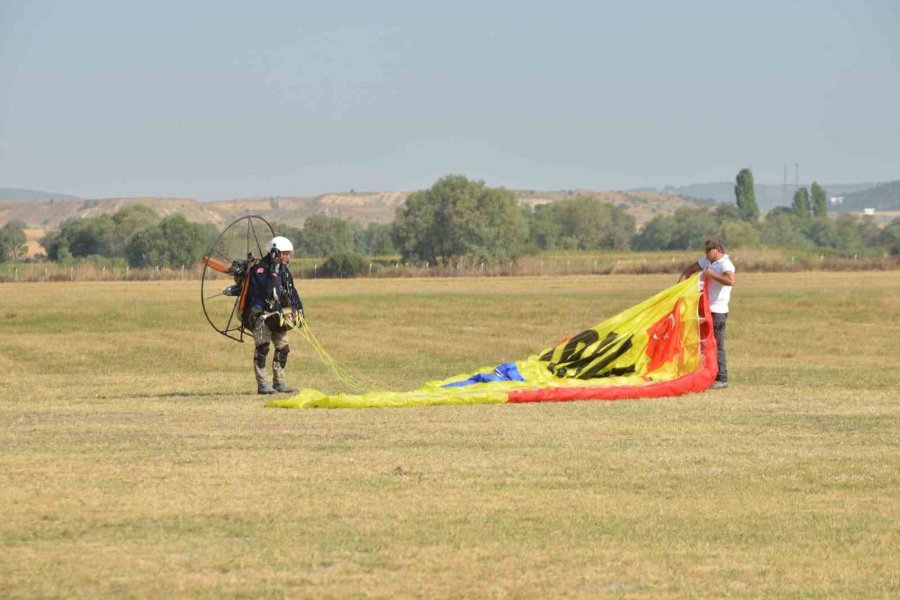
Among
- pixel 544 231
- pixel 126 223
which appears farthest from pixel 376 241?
pixel 126 223

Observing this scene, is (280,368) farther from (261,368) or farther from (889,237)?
(889,237)

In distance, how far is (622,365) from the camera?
18.4 metres

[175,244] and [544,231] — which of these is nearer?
[175,244]

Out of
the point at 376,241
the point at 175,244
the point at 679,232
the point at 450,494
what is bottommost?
the point at 450,494

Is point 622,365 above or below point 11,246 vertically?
below

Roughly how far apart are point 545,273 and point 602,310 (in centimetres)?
3846

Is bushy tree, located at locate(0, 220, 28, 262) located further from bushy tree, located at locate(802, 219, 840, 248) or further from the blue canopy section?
the blue canopy section

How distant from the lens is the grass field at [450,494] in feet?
26.8

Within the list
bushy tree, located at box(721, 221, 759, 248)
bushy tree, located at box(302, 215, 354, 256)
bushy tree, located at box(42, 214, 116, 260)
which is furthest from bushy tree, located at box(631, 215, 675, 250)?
bushy tree, located at box(42, 214, 116, 260)

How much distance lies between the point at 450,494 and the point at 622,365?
820cm

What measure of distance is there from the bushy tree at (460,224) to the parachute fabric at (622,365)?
88.3 metres

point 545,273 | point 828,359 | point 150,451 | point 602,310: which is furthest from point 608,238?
point 150,451

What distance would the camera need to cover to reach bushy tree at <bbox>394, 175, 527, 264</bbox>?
358 ft

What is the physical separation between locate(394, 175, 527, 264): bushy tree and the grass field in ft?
285
